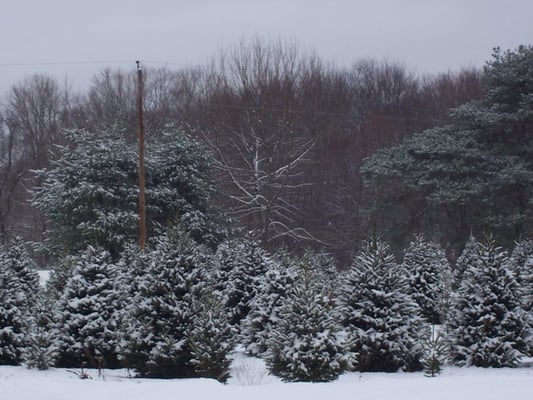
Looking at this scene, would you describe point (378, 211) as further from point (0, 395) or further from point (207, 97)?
point (0, 395)

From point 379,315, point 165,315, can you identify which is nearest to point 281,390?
point 165,315

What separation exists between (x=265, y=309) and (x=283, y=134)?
84.7ft

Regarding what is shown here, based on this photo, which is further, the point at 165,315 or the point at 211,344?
the point at 165,315

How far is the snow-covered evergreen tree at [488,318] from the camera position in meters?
13.8

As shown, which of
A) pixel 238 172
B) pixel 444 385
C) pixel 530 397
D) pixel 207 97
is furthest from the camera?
pixel 207 97

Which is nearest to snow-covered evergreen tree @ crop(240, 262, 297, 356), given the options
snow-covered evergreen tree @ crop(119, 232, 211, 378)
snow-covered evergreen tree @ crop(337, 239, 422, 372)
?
snow-covered evergreen tree @ crop(337, 239, 422, 372)

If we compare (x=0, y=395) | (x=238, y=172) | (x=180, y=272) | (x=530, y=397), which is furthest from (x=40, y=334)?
(x=238, y=172)

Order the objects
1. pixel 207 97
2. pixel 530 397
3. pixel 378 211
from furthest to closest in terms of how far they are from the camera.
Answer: pixel 207 97
pixel 378 211
pixel 530 397

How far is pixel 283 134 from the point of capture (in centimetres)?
4056

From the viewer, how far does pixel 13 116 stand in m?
54.8

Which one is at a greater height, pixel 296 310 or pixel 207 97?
pixel 207 97

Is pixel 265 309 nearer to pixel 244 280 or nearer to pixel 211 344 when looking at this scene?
pixel 244 280

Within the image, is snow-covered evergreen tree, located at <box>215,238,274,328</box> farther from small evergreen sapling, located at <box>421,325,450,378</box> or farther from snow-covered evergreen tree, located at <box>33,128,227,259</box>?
snow-covered evergreen tree, located at <box>33,128,227,259</box>

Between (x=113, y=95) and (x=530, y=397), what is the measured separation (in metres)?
48.9
